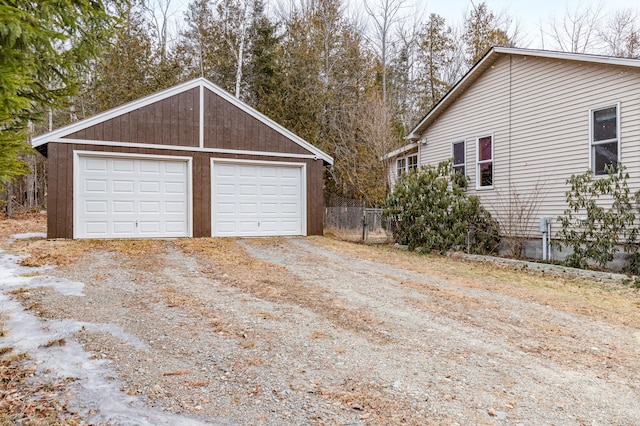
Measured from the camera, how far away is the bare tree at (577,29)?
2184 cm

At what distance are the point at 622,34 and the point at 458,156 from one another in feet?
52.1

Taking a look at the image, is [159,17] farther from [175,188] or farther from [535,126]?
[535,126]

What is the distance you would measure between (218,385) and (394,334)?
1790 mm

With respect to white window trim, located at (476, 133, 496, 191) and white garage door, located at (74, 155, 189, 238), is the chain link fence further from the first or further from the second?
white garage door, located at (74, 155, 189, 238)

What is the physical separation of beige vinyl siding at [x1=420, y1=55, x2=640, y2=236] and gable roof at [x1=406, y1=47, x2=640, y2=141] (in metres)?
0.18

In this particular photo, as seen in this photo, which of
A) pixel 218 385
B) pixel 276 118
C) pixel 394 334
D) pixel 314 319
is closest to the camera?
pixel 218 385

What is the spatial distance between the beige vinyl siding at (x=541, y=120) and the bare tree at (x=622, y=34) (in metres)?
14.0

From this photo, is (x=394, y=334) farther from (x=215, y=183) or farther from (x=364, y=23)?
(x=364, y=23)

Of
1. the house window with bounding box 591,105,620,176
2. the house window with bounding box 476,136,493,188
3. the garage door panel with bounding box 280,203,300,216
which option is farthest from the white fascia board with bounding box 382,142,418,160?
the house window with bounding box 591,105,620,176

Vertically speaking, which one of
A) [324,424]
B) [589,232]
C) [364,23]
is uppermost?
[364,23]

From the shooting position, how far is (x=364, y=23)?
23.0 m

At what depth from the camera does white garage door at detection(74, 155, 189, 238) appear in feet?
33.8

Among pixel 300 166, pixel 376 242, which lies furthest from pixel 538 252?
pixel 300 166

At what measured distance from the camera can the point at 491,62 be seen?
1109 cm
